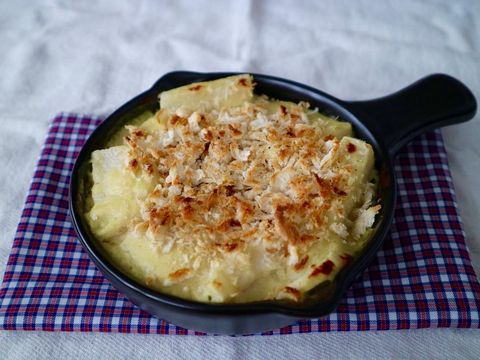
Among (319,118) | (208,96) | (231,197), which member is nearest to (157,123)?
(208,96)

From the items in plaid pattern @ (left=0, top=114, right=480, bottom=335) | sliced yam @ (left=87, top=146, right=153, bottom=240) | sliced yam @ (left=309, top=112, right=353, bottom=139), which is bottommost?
plaid pattern @ (left=0, top=114, right=480, bottom=335)

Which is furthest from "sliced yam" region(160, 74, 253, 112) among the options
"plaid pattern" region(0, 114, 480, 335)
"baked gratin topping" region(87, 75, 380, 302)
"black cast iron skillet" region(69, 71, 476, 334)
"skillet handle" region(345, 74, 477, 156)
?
Answer: "plaid pattern" region(0, 114, 480, 335)

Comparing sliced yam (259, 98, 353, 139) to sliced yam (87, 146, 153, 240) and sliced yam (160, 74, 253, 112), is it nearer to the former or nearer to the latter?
sliced yam (160, 74, 253, 112)

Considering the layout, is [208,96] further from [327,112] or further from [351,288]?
[351,288]

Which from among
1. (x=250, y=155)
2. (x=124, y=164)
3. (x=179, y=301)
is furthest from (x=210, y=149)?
(x=179, y=301)

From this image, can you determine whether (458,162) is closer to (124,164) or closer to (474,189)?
(474,189)

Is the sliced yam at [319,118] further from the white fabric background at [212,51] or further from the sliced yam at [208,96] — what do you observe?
the white fabric background at [212,51]
